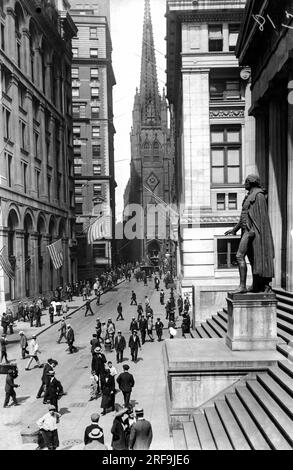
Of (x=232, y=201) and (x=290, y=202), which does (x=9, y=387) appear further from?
(x=232, y=201)

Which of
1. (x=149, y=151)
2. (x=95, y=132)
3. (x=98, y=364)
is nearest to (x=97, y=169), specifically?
(x=95, y=132)

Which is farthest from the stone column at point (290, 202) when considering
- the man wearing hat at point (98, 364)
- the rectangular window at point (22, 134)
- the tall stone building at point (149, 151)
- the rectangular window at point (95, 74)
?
the tall stone building at point (149, 151)

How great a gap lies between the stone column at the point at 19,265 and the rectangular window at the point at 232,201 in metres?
16.4

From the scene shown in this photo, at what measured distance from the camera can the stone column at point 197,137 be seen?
31.3m

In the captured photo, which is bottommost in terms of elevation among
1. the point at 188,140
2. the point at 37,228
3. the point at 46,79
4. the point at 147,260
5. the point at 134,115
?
the point at 147,260

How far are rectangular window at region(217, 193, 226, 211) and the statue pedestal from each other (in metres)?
19.7

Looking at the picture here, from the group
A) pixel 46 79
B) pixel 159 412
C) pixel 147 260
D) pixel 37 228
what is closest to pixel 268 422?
pixel 159 412

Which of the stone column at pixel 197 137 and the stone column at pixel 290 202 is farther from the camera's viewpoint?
the stone column at pixel 197 137

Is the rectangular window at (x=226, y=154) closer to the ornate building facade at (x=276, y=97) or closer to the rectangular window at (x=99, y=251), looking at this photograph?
the ornate building facade at (x=276, y=97)

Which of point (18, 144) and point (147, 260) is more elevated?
point (18, 144)

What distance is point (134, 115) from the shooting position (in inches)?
5458

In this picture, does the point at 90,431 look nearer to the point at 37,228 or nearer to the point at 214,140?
the point at 214,140

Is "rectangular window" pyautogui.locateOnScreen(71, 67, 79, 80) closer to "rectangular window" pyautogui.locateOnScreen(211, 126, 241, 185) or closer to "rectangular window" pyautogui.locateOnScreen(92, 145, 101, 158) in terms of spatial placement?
"rectangular window" pyautogui.locateOnScreen(92, 145, 101, 158)
